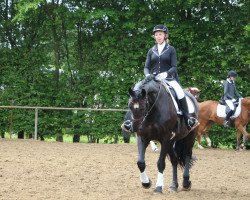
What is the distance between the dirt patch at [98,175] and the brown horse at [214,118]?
2.34 metres

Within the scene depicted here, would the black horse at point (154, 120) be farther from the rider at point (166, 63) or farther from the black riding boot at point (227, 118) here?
the black riding boot at point (227, 118)

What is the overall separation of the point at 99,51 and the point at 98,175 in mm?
11820

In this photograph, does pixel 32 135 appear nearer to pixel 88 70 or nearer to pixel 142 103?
pixel 88 70

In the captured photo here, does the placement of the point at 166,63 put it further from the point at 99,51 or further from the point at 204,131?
the point at 99,51

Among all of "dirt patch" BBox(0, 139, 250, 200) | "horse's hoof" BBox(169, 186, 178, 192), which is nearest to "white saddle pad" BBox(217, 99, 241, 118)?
"dirt patch" BBox(0, 139, 250, 200)

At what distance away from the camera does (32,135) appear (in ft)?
74.2

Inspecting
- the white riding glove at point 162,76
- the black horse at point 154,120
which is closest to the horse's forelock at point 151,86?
the black horse at point 154,120

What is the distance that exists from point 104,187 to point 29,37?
1510 cm

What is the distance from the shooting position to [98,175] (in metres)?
10.8

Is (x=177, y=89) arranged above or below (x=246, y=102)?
below

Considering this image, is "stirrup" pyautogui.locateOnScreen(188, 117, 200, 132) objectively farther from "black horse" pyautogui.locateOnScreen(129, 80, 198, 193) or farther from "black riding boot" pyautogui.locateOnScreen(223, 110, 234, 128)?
"black riding boot" pyautogui.locateOnScreen(223, 110, 234, 128)

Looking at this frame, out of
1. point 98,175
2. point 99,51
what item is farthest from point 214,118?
point 98,175

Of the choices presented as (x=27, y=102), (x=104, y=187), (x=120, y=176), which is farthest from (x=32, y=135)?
(x=104, y=187)

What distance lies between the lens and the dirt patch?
8328 mm
